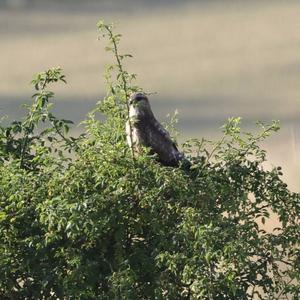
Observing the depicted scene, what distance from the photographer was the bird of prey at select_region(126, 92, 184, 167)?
20.9 feet

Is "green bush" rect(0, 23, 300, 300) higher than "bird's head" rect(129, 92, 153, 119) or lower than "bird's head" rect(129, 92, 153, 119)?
lower

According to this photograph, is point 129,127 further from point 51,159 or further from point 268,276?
point 268,276

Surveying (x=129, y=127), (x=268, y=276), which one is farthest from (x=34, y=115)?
(x=268, y=276)

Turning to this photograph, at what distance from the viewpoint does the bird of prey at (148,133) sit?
6.36 metres

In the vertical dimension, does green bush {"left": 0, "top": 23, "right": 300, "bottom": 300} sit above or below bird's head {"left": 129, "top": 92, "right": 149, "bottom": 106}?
below

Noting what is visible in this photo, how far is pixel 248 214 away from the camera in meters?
6.02

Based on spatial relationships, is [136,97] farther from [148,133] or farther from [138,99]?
[148,133]

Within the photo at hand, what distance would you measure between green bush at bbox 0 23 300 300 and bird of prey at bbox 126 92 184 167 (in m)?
0.12

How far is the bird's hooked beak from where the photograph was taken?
20.8 ft

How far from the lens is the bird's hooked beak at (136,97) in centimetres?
634

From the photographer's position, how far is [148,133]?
22.0ft

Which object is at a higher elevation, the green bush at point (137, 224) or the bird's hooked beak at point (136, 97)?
the bird's hooked beak at point (136, 97)

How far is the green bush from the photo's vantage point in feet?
18.0

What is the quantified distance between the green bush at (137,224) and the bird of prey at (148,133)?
0.12 meters
